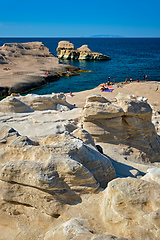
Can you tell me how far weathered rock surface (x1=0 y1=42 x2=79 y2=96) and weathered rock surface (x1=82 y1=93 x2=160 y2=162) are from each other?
74.1ft

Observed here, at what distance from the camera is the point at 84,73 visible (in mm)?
45406

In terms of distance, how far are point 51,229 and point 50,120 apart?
6.62 meters

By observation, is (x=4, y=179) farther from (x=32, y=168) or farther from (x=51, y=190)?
(x=51, y=190)

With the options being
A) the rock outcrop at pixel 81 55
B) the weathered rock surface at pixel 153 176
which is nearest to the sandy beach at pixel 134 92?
the weathered rock surface at pixel 153 176

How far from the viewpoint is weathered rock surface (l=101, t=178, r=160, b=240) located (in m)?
3.22

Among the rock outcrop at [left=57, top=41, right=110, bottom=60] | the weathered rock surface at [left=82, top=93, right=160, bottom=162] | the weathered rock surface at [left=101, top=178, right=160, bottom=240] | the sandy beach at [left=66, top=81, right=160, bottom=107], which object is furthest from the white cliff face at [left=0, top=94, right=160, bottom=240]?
the rock outcrop at [left=57, top=41, right=110, bottom=60]

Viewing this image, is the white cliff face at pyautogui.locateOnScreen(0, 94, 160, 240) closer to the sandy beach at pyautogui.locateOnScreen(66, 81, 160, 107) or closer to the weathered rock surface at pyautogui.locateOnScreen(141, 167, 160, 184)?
the weathered rock surface at pyautogui.locateOnScreen(141, 167, 160, 184)

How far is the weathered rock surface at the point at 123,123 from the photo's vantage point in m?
9.16

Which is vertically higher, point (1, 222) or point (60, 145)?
point (60, 145)

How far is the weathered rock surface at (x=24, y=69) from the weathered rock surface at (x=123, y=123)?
22.6 metres

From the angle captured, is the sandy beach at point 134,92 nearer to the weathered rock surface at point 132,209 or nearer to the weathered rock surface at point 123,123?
the weathered rock surface at point 123,123

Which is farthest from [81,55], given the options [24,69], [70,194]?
[70,194]

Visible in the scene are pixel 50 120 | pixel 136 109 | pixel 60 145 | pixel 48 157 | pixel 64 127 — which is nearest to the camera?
pixel 48 157

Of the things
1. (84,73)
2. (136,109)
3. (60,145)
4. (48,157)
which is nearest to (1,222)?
(48,157)
